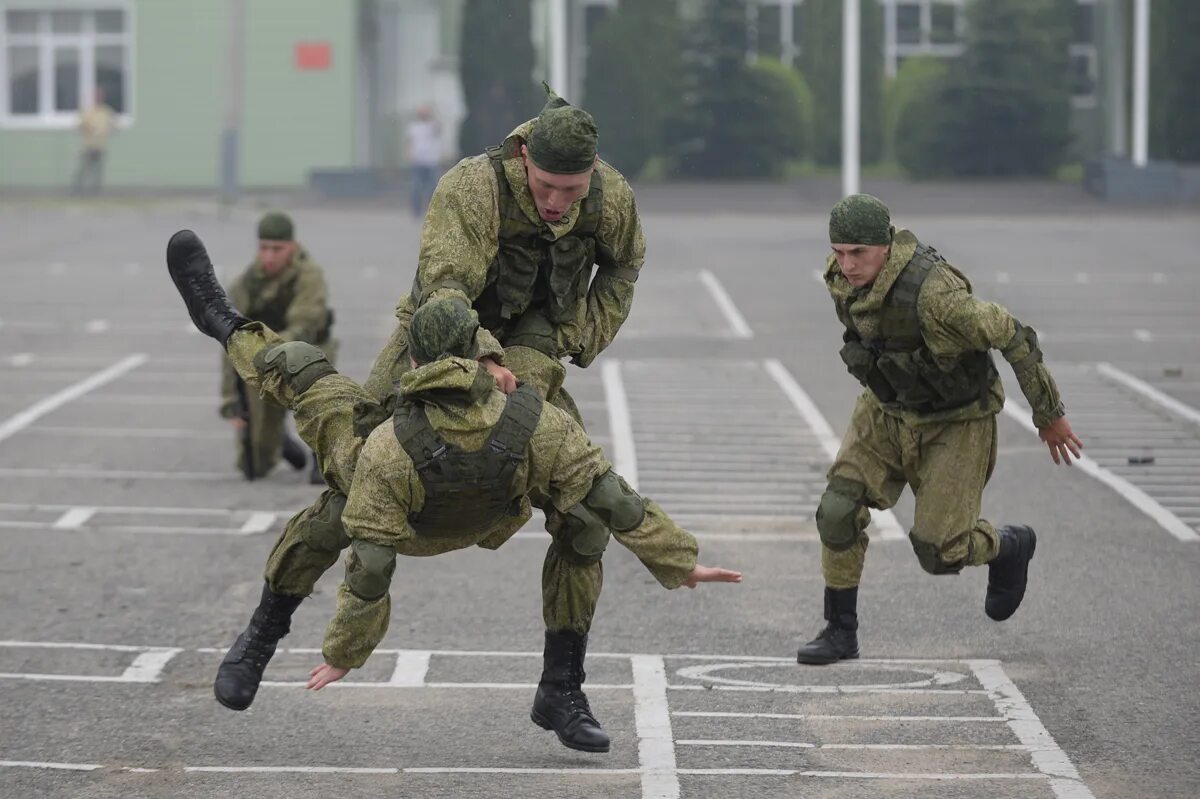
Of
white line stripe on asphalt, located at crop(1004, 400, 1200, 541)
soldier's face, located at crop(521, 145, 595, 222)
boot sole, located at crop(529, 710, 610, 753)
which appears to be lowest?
boot sole, located at crop(529, 710, 610, 753)

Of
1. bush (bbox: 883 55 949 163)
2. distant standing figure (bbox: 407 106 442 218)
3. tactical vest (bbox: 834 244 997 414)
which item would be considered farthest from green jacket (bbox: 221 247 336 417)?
bush (bbox: 883 55 949 163)

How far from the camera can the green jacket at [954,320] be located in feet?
27.1

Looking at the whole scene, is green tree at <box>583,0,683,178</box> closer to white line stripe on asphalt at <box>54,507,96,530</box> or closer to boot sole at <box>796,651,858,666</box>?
white line stripe on asphalt at <box>54,507,96,530</box>

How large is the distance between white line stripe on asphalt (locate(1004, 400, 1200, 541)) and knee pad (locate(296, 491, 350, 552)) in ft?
17.4

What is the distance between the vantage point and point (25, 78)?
42031 mm

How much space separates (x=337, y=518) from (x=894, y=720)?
7.73 ft

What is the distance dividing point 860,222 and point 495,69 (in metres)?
32.0

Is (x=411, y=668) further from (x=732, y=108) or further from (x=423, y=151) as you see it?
(x=732, y=108)

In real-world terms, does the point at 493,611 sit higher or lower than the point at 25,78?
lower

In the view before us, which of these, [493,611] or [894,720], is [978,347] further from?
[493,611]

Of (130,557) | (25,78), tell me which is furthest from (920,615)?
(25,78)

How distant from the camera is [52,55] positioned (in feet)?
138

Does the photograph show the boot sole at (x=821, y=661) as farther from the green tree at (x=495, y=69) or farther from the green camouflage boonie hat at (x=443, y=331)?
the green tree at (x=495, y=69)

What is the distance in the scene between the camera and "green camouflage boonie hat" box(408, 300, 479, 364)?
22.8ft
